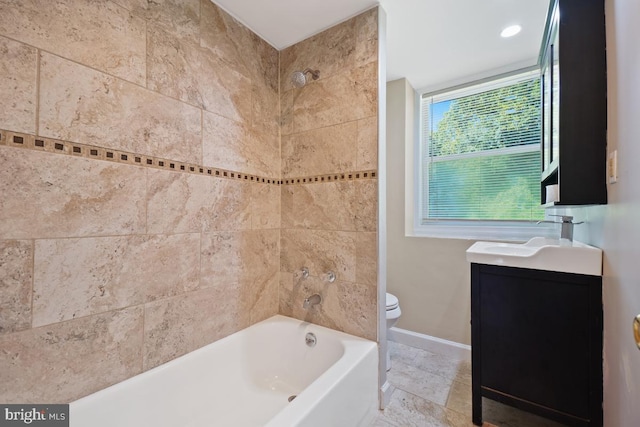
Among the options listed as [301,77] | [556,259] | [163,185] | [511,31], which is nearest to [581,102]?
[556,259]

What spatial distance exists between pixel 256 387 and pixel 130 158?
1453mm

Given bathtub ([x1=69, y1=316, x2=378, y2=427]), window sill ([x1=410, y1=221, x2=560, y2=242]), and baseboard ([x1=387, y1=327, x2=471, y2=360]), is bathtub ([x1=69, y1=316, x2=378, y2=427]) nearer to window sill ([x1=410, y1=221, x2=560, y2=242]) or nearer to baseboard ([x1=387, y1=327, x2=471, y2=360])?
baseboard ([x1=387, y1=327, x2=471, y2=360])

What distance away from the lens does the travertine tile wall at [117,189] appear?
37.9 inches

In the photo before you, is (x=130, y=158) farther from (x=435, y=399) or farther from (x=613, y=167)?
(x=435, y=399)

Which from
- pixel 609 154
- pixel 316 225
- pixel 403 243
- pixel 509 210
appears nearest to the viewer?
pixel 609 154

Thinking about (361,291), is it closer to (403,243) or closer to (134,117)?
(403,243)

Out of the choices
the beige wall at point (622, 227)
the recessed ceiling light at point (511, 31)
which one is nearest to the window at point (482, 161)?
the recessed ceiling light at point (511, 31)

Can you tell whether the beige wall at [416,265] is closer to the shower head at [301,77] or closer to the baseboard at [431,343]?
the baseboard at [431,343]

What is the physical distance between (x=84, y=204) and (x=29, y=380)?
660 mm

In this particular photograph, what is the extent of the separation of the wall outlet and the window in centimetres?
115

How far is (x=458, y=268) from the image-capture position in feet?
7.35

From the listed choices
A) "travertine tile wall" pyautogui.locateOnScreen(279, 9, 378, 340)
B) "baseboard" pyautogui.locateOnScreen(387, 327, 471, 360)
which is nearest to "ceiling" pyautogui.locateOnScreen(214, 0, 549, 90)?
"travertine tile wall" pyautogui.locateOnScreen(279, 9, 378, 340)

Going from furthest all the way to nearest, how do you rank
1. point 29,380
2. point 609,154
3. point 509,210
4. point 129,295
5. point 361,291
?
point 509,210, point 361,291, point 129,295, point 609,154, point 29,380

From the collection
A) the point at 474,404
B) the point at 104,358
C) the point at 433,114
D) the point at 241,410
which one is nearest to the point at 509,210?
the point at 433,114
